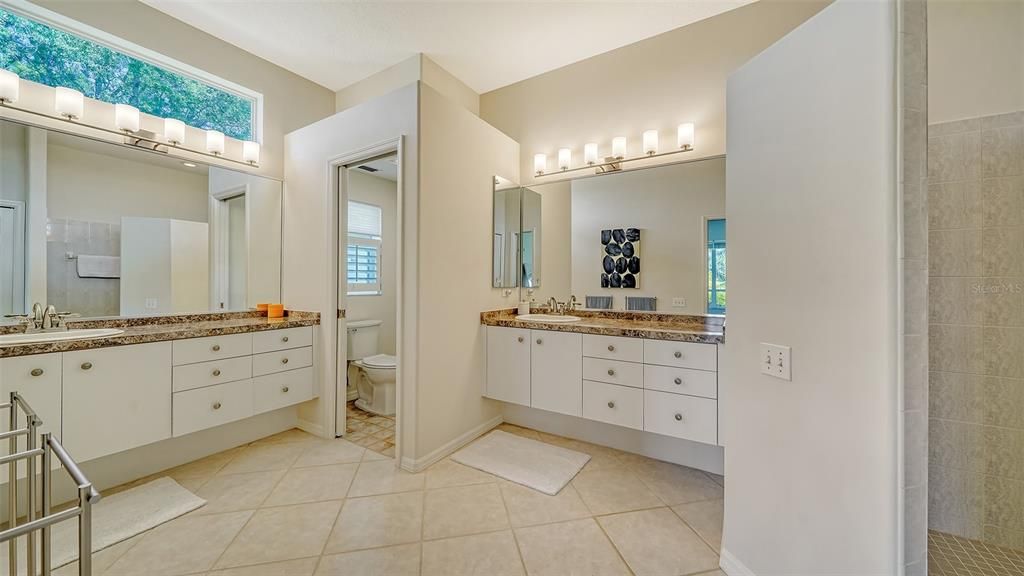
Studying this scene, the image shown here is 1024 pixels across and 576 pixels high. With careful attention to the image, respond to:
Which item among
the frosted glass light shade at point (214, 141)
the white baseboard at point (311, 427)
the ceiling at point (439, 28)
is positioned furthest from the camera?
the white baseboard at point (311, 427)

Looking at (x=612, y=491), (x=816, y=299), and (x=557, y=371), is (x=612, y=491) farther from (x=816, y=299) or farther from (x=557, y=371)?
(x=816, y=299)

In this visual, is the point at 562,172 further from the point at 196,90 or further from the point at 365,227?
the point at 196,90

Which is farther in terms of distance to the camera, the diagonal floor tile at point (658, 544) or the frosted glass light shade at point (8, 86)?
the frosted glass light shade at point (8, 86)

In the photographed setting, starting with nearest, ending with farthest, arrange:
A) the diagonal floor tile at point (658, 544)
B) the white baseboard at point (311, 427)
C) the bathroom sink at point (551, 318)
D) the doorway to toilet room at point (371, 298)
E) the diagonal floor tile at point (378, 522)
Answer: the diagonal floor tile at point (658, 544) → the diagonal floor tile at point (378, 522) → the bathroom sink at point (551, 318) → the white baseboard at point (311, 427) → the doorway to toilet room at point (371, 298)

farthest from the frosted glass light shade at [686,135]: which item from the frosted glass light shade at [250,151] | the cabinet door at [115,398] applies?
the cabinet door at [115,398]

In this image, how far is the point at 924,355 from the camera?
1.04m

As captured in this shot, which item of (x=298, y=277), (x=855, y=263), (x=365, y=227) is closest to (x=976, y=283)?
(x=855, y=263)

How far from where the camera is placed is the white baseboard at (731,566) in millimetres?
1513

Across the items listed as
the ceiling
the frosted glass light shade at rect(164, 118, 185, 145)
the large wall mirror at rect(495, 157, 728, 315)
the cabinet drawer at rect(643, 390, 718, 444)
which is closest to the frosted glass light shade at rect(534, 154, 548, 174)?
the large wall mirror at rect(495, 157, 728, 315)

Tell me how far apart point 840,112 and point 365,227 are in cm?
407

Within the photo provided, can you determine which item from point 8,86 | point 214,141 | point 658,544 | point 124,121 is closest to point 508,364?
point 658,544

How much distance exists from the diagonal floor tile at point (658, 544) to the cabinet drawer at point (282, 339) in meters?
2.30

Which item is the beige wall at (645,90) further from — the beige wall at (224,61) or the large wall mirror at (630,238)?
the beige wall at (224,61)

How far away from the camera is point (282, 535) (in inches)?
70.1
